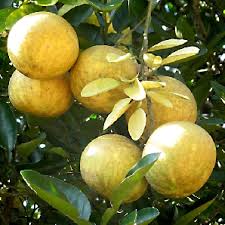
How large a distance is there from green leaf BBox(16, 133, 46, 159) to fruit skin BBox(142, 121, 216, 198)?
1.70ft

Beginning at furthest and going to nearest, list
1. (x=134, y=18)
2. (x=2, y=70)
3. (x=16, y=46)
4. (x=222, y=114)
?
(x=222, y=114) < (x=2, y=70) < (x=134, y=18) < (x=16, y=46)

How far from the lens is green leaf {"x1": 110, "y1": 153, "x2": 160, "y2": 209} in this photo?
0.90m

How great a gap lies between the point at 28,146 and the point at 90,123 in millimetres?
172

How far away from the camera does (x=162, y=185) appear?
98cm

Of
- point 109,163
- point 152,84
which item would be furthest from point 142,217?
point 152,84

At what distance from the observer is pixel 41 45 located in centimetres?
107

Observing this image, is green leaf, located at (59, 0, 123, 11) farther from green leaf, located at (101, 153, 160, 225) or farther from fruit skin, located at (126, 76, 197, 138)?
green leaf, located at (101, 153, 160, 225)

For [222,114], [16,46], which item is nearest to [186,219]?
[16,46]

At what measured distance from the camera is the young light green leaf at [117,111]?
1.00 meters

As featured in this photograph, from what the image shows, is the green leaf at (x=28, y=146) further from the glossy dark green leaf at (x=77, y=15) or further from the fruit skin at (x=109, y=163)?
the fruit skin at (x=109, y=163)

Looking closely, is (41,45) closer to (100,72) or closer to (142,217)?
(100,72)

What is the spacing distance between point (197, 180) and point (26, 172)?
0.27 meters

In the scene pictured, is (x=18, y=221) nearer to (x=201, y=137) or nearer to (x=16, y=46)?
(x=16, y=46)

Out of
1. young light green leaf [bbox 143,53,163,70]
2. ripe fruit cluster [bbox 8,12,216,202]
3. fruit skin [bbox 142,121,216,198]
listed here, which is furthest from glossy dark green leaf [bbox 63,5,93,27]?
fruit skin [bbox 142,121,216,198]
